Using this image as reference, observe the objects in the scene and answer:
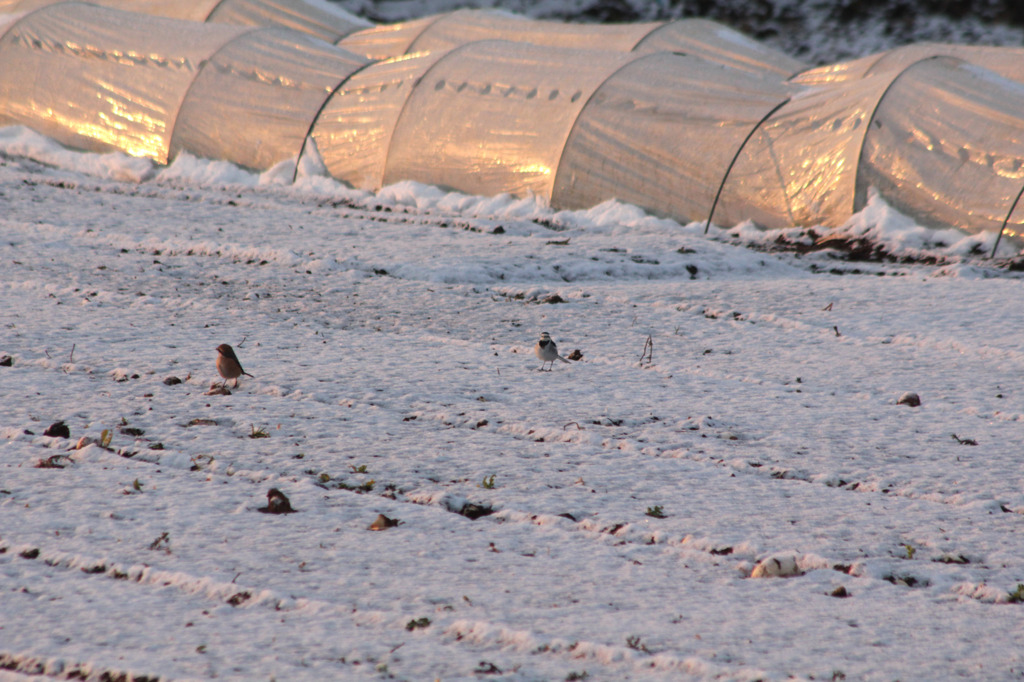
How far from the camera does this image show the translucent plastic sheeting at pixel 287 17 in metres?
19.6

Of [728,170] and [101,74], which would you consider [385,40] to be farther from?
[728,170]

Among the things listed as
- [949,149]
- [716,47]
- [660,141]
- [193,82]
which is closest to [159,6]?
[193,82]

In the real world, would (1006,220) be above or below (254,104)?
above

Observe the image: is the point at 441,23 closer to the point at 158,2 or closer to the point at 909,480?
the point at 158,2

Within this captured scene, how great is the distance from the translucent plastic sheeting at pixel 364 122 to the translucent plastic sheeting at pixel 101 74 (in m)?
2.52

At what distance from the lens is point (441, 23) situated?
1955 cm

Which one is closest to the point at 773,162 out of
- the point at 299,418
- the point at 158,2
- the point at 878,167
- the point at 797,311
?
the point at 878,167

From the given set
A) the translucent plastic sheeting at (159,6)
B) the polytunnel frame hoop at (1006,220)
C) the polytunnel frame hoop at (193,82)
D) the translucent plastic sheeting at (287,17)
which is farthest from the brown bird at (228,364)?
the translucent plastic sheeting at (159,6)

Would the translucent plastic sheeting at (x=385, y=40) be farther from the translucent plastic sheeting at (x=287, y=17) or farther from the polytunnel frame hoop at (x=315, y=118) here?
the polytunnel frame hoop at (x=315, y=118)

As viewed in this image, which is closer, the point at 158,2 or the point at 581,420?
the point at 581,420

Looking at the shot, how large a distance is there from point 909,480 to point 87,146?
13.7 meters

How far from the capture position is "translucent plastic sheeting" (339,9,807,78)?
57.8 ft

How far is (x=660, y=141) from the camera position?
12.2 metres

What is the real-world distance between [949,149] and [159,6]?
1738 cm
